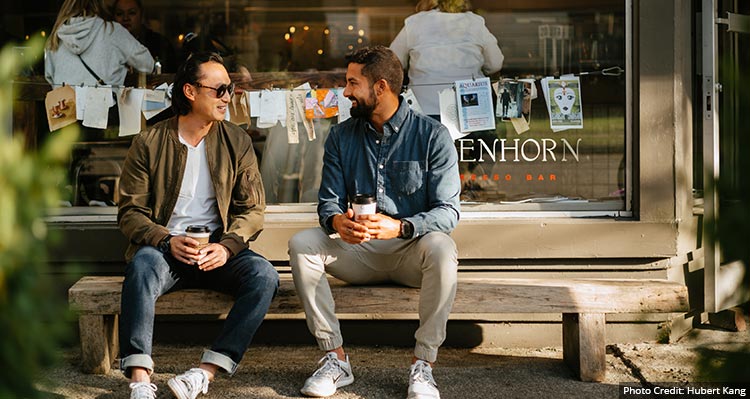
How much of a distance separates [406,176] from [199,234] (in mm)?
988

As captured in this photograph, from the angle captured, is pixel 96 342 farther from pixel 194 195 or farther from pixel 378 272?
pixel 378 272

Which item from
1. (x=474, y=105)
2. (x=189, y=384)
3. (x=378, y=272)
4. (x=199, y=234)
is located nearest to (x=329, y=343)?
(x=378, y=272)

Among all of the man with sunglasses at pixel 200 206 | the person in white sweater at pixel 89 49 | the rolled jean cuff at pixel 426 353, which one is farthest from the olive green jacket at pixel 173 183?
the person in white sweater at pixel 89 49

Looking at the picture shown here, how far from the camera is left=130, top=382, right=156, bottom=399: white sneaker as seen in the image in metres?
3.91

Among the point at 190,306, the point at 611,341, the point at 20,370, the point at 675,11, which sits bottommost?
the point at 611,341

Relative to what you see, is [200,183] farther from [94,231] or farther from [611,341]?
[611,341]

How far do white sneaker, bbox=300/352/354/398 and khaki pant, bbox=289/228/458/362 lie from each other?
7 centimetres

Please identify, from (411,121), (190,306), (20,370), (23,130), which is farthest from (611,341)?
(20,370)

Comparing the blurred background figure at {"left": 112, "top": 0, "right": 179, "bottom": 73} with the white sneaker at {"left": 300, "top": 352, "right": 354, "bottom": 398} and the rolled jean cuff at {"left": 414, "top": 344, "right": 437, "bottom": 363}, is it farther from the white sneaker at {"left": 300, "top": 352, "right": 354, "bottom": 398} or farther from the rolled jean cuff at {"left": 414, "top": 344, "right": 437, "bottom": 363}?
the rolled jean cuff at {"left": 414, "top": 344, "right": 437, "bottom": 363}

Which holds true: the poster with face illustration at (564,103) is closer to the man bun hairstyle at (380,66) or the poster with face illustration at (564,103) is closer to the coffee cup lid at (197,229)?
the man bun hairstyle at (380,66)

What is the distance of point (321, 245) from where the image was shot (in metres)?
4.36

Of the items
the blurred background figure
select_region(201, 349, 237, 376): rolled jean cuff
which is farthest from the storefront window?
select_region(201, 349, 237, 376): rolled jean cuff

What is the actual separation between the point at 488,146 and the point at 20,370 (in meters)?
4.30

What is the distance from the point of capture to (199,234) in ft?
13.8
